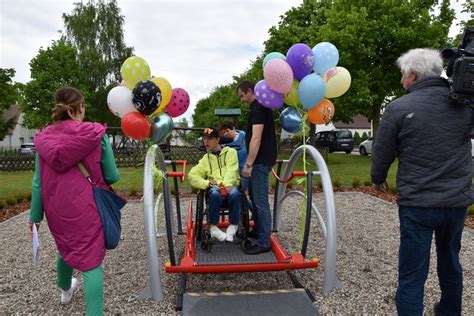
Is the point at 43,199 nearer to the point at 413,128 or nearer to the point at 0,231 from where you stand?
the point at 413,128

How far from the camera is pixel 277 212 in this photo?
559cm

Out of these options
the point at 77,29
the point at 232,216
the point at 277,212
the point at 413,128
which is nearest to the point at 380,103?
the point at 277,212

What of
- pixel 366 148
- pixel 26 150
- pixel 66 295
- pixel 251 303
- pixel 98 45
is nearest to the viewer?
pixel 251 303

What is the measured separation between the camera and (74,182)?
2670mm

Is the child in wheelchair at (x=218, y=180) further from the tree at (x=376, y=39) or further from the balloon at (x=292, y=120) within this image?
the tree at (x=376, y=39)

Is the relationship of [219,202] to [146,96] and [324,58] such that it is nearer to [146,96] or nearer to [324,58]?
[146,96]

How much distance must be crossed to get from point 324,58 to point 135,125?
6.28ft

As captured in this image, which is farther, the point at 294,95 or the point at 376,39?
the point at 376,39

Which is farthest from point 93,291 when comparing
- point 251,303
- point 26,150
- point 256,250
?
point 26,150

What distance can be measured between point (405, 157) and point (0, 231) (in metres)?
6.22

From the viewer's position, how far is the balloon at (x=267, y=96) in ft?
12.6

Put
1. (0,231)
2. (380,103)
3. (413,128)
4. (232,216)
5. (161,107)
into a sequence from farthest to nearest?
(380,103) < (0,231) < (232,216) < (161,107) < (413,128)

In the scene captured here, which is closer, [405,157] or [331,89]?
[405,157]

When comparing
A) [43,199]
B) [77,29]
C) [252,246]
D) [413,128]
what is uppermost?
[77,29]
